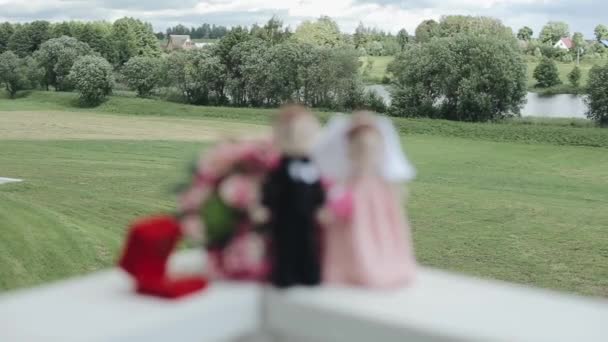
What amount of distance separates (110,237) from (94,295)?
24.8 ft

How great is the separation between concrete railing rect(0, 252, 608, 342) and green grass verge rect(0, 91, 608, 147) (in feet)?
60.9

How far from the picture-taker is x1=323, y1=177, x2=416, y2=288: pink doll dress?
197 cm

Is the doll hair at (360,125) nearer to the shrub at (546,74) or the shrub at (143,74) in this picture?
the shrub at (143,74)

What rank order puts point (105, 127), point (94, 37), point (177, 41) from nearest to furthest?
1. point (105, 127)
2. point (94, 37)
3. point (177, 41)

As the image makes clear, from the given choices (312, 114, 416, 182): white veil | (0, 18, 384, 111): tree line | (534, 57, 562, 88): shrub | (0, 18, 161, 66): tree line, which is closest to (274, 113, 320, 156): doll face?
(312, 114, 416, 182): white veil

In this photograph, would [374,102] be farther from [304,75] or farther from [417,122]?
[304,75]

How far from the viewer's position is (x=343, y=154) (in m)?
2.04

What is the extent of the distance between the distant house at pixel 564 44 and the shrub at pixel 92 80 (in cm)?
1709

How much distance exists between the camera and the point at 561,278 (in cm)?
1055

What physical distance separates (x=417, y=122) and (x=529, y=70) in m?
6.05

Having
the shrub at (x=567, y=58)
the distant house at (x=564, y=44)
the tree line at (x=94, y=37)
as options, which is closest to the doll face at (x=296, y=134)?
the tree line at (x=94, y=37)

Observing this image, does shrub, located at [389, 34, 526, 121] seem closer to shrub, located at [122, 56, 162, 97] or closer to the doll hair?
shrub, located at [122, 56, 162, 97]

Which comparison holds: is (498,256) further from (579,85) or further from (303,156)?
(579,85)

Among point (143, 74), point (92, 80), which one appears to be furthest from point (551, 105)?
point (92, 80)
